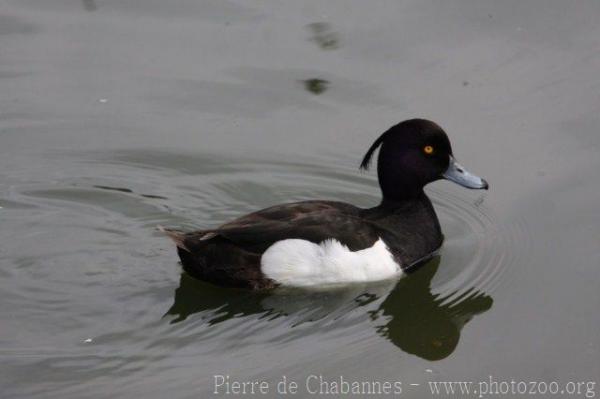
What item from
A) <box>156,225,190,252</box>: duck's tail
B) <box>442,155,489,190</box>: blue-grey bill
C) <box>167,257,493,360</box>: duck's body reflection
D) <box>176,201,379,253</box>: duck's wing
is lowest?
<box>167,257,493,360</box>: duck's body reflection

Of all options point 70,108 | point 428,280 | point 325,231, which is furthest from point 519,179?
point 70,108

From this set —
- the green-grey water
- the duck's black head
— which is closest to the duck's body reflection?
the green-grey water

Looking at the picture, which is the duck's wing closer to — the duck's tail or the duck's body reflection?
the duck's tail

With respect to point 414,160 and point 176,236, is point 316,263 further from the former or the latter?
point 414,160

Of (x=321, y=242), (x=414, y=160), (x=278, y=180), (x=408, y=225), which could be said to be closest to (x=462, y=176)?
(x=414, y=160)

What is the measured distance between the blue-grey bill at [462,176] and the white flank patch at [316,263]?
0.96 meters

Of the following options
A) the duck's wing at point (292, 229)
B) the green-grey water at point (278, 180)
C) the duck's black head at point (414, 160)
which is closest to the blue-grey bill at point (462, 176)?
the duck's black head at point (414, 160)

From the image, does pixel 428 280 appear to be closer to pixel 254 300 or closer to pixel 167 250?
pixel 254 300

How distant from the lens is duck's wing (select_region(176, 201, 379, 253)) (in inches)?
301

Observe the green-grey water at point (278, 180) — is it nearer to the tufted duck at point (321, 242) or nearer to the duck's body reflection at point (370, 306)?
the duck's body reflection at point (370, 306)

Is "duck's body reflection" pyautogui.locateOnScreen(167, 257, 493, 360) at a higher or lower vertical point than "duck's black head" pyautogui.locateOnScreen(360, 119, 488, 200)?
lower

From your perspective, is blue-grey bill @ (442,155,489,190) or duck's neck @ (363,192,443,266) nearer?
duck's neck @ (363,192,443,266)

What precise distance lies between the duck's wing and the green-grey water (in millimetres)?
318

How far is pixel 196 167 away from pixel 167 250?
1.13 m
